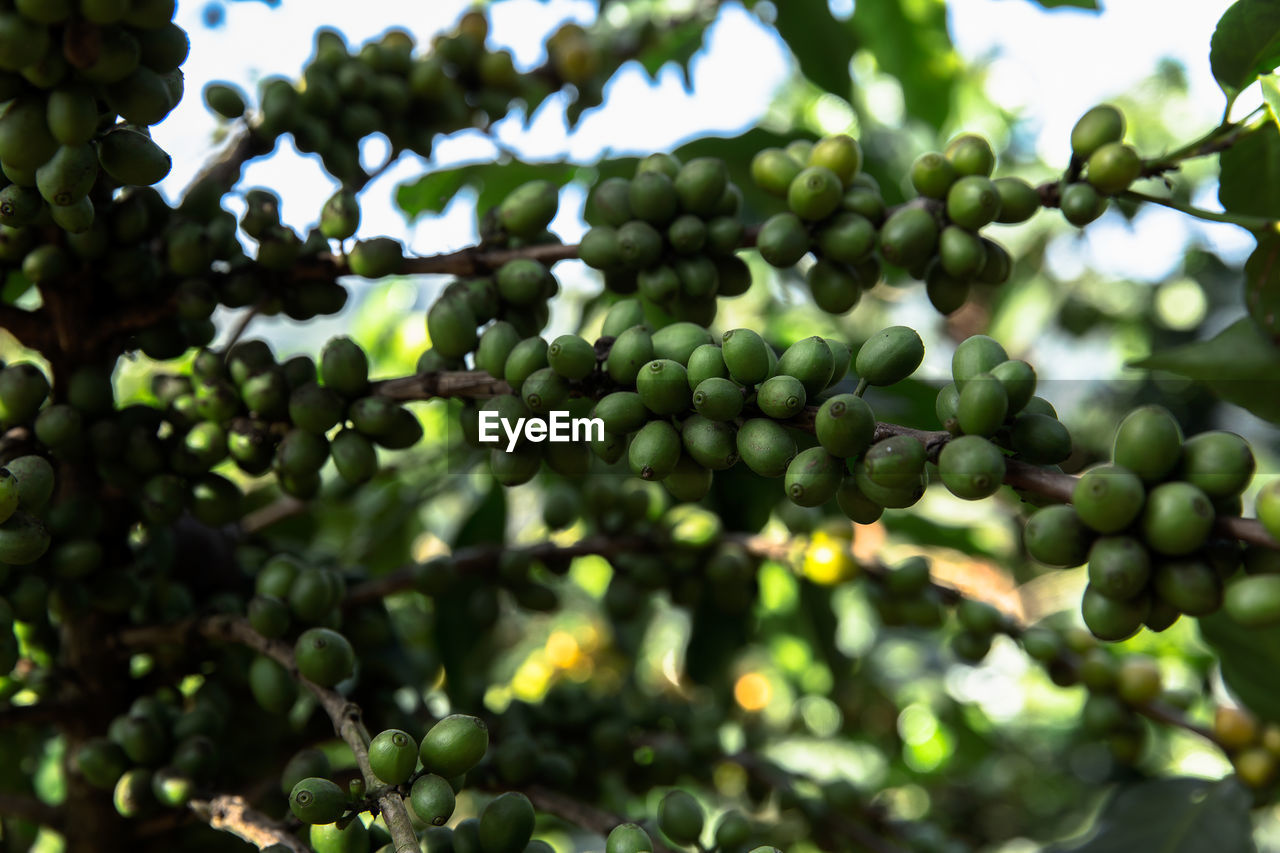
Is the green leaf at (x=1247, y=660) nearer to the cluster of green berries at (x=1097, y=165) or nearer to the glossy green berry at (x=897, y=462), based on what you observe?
the cluster of green berries at (x=1097, y=165)

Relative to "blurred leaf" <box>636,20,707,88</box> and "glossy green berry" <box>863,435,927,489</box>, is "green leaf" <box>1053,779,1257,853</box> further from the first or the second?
"blurred leaf" <box>636,20,707,88</box>

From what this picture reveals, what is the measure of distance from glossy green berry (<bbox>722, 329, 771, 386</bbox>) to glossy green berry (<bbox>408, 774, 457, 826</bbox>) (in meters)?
0.41

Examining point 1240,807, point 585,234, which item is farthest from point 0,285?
A: point 1240,807

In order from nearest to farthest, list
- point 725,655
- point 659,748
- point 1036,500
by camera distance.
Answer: point 1036,500 < point 659,748 < point 725,655

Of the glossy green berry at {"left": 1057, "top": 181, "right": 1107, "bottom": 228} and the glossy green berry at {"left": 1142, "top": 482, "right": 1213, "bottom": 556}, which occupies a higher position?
the glossy green berry at {"left": 1057, "top": 181, "right": 1107, "bottom": 228}

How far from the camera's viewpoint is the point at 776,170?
1.17 m

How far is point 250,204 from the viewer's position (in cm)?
112

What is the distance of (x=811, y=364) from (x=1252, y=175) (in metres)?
0.68

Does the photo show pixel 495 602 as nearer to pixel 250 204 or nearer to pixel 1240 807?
pixel 250 204

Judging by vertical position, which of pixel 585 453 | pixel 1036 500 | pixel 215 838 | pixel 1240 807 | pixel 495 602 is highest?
pixel 1036 500

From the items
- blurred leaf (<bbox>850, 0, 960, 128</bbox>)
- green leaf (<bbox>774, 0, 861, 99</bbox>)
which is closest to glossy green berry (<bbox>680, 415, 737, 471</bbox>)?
green leaf (<bbox>774, 0, 861, 99</bbox>)

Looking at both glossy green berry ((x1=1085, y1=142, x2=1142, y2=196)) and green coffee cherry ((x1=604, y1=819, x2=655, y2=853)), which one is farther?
glossy green berry ((x1=1085, y1=142, x2=1142, y2=196))

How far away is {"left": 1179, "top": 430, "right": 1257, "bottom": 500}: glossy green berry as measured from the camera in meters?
0.66

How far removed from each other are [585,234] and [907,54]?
1.13 metres
